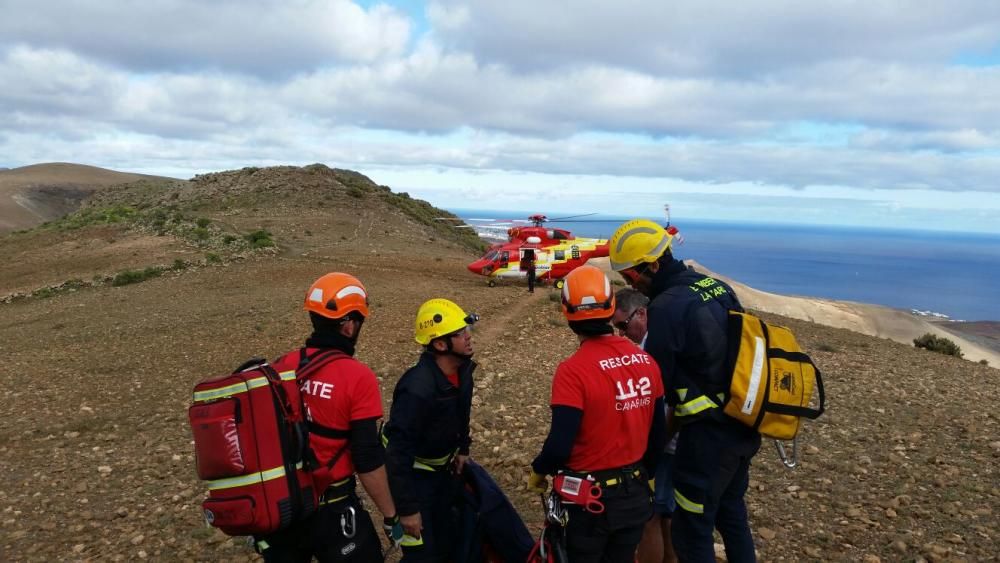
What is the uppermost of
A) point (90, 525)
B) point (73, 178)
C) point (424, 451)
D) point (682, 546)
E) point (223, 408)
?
point (73, 178)

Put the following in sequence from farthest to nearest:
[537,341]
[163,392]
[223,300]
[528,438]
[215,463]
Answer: [223,300] < [537,341] < [163,392] < [528,438] < [215,463]

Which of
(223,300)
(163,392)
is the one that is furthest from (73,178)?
(163,392)

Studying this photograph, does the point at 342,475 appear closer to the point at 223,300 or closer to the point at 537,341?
the point at 537,341

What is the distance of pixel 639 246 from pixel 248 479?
2832 mm

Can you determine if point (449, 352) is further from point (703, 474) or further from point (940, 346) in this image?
point (940, 346)

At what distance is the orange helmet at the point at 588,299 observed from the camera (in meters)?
3.60

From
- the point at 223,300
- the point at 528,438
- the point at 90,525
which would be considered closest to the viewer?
the point at 90,525

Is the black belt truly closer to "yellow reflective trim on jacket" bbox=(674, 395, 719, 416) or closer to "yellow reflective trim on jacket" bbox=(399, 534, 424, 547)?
"yellow reflective trim on jacket" bbox=(399, 534, 424, 547)

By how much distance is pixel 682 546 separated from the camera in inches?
160

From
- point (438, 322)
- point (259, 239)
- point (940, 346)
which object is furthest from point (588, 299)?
point (259, 239)

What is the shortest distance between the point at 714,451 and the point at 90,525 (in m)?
6.31

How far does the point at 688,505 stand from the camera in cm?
394

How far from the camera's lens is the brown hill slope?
96750 millimetres

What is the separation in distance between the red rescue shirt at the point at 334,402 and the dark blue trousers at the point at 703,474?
207 cm
